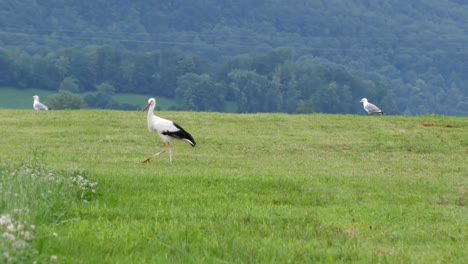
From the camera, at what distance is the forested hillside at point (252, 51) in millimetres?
98250

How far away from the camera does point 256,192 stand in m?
15.6

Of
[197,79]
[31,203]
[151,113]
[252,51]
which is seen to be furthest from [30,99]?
[31,203]

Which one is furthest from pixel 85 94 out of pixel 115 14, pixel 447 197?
pixel 447 197

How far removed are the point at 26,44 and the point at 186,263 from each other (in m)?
126

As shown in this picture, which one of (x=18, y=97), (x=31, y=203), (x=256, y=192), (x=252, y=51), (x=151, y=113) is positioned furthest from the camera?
(x=252, y=51)

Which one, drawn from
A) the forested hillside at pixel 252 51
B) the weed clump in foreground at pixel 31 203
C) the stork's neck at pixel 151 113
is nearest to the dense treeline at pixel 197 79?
the forested hillside at pixel 252 51

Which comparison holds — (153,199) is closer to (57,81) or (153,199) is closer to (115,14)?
(57,81)

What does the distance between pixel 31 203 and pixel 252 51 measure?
13224 centimetres

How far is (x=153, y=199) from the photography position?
13.9 m

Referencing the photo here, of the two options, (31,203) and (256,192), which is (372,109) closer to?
(256,192)

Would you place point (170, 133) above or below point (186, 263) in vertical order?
below

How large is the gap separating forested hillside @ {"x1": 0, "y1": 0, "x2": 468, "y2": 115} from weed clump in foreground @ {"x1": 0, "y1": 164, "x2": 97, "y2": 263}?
203ft

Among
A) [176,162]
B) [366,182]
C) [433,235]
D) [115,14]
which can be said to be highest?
[433,235]

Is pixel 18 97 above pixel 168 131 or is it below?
below
